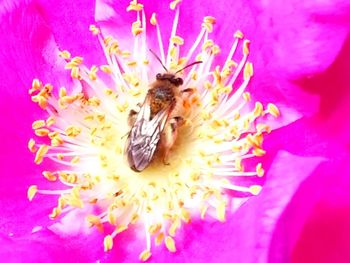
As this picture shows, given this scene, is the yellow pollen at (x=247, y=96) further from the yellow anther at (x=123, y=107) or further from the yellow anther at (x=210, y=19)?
the yellow anther at (x=123, y=107)

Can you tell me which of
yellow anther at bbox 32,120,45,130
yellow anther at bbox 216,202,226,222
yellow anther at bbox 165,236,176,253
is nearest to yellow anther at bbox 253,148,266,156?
yellow anther at bbox 216,202,226,222

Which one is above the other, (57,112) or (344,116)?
(57,112)

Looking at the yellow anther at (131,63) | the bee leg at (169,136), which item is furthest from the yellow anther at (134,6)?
the bee leg at (169,136)

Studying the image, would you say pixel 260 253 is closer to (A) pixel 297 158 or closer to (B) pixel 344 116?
(A) pixel 297 158

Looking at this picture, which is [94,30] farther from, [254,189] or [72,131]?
[254,189]

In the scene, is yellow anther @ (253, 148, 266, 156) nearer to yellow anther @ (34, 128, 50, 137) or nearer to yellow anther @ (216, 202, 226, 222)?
yellow anther @ (216, 202, 226, 222)

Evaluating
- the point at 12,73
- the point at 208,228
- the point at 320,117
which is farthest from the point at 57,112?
the point at 320,117
